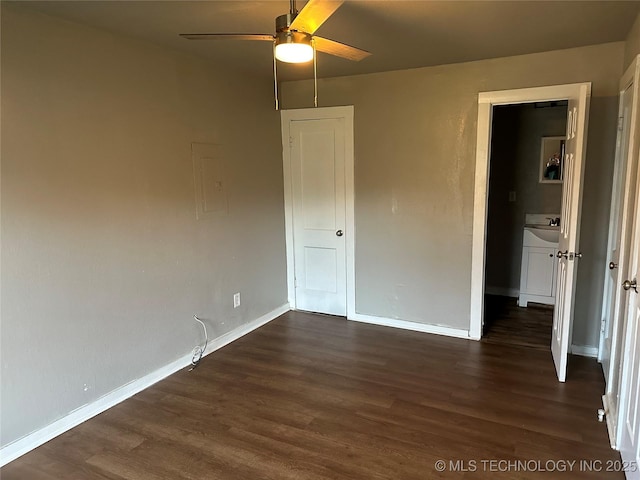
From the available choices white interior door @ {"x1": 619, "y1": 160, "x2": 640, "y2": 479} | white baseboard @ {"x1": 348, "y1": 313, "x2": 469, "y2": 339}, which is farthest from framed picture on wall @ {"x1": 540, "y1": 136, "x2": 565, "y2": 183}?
white interior door @ {"x1": 619, "y1": 160, "x2": 640, "y2": 479}

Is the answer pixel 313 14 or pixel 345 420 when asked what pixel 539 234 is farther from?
pixel 313 14

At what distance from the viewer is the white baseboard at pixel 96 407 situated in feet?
7.80

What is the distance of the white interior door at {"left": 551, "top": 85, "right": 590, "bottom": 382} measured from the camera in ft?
9.12

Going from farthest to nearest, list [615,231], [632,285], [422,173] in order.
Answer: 1. [422,173]
2. [615,231]
3. [632,285]

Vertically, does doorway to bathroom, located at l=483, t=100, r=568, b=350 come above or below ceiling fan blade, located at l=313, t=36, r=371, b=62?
below

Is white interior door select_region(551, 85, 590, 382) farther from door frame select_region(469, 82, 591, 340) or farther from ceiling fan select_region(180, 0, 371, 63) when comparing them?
ceiling fan select_region(180, 0, 371, 63)

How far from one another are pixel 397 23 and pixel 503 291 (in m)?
3.68

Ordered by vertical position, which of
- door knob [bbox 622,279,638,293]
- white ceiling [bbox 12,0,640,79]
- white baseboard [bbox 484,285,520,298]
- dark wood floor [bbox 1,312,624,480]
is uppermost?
white ceiling [bbox 12,0,640,79]

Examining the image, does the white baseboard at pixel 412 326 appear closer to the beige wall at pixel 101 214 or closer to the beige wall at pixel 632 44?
the beige wall at pixel 101 214

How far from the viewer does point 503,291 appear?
205 inches

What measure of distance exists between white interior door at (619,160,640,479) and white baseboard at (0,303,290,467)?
9.26 ft

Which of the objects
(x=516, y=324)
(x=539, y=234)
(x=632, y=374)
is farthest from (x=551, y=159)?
(x=632, y=374)

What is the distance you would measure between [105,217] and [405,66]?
2.58 meters

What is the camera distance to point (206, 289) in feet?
11.8
